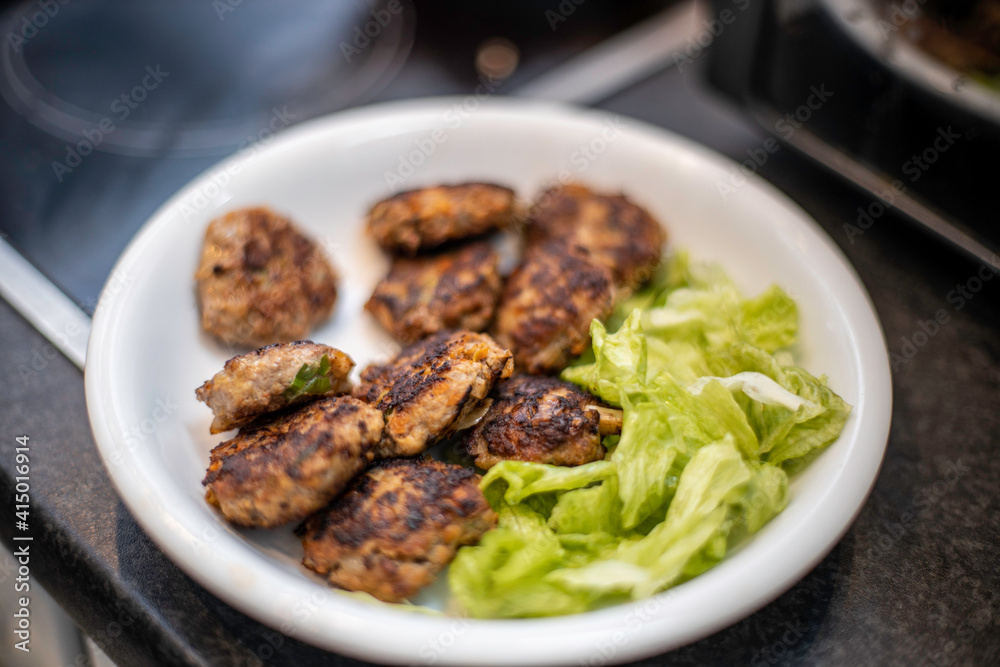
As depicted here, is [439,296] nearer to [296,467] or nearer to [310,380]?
[310,380]

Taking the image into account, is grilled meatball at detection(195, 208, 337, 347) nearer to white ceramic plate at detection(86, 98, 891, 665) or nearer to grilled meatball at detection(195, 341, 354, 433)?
white ceramic plate at detection(86, 98, 891, 665)

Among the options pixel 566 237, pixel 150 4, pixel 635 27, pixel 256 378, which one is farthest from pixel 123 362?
pixel 635 27

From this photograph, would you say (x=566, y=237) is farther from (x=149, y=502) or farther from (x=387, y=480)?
(x=149, y=502)

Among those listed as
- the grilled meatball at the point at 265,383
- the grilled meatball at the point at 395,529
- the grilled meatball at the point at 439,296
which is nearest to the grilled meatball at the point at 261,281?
the grilled meatball at the point at 439,296

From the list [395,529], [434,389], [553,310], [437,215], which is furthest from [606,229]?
[395,529]

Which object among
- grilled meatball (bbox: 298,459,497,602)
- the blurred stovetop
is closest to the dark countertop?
grilled meatball (bbox: 298,459,497,602)
